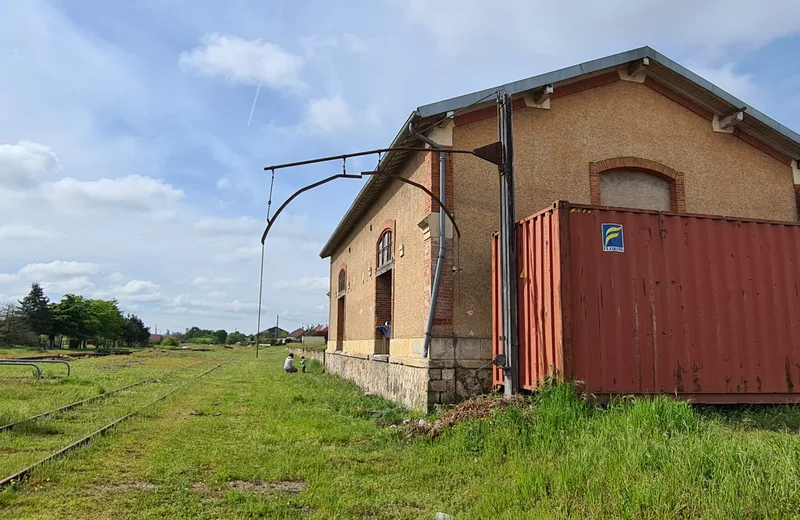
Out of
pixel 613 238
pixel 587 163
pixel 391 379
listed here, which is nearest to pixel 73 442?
pixel 391 379

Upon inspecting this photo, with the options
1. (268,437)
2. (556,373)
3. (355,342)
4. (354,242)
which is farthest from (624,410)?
(354,242)

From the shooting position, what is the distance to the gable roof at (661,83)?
9797mm

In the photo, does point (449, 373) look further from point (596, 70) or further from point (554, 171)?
point (596, 70)

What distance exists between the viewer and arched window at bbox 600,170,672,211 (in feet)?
36.0

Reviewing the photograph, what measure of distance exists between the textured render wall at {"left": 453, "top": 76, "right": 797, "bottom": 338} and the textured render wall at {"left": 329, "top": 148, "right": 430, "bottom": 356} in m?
0.92

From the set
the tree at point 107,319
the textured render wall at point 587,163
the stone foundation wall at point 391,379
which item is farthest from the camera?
the tree at point 107,319

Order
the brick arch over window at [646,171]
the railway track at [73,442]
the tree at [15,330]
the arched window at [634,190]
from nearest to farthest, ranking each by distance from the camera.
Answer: the railway track at [73,442]
the brick arch over window at [646,171]
the arched window at [634,190]
the tree at [15,330]

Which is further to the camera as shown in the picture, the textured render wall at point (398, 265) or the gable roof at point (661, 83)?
the textured render wall at point (398, 265)

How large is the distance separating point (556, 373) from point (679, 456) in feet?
9.38

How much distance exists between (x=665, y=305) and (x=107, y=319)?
258ft

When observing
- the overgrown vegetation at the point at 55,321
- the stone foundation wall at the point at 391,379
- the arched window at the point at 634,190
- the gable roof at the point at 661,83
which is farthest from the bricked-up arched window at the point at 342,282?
the overgrown vegetation at the point at 55,321

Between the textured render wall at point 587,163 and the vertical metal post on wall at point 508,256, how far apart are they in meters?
1.46

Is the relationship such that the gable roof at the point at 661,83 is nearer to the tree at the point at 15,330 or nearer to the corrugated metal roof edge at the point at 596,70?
the corrugated metal roof edge at the point at 596,70

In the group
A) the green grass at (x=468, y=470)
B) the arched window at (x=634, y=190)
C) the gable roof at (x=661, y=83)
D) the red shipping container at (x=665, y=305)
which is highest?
the gable roof at (x=661, y=83)
